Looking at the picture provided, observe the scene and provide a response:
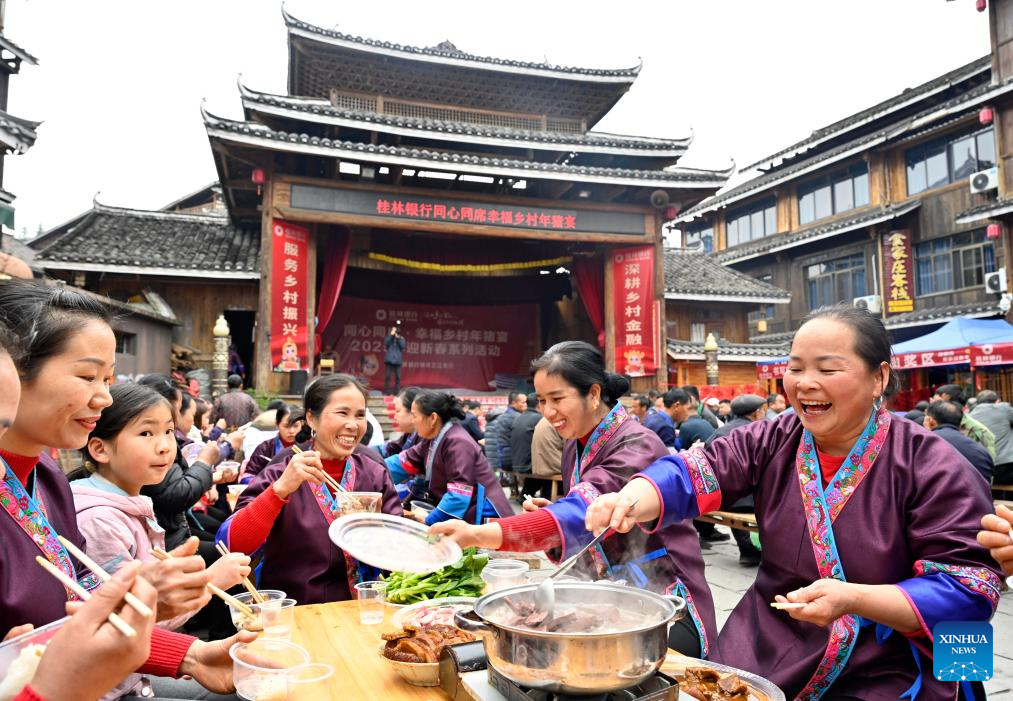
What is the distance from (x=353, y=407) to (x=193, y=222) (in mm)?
15823

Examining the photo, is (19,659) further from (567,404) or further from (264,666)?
(567,404)


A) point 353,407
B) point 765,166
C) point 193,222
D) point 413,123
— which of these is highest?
point 765,166

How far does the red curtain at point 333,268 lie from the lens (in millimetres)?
15461

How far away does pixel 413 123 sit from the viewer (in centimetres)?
1496

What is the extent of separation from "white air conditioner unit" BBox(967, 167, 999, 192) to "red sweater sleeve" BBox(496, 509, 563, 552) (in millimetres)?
18222

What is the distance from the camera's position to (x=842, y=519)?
1880mm

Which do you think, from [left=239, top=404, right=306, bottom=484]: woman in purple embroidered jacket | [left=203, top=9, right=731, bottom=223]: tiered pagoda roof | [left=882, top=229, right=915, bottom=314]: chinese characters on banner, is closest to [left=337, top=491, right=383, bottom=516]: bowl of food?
[left=239, top=404, right=306, bottom=484]: woman in purple embroidered jacket

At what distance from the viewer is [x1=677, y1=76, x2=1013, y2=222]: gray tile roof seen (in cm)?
1603

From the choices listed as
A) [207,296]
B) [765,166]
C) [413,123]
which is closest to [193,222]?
[207,296]

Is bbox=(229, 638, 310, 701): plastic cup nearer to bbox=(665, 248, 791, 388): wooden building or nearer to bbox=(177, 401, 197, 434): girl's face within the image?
bbox=(177, 401, 197, 434): girl's face

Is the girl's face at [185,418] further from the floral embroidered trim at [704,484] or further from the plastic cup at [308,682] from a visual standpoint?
the floral embroidered trim at [704,484]

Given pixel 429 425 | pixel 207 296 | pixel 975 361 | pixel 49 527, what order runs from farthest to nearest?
pixel 207 296
pixel 975 361
pixel 429 425
pixel 49 527

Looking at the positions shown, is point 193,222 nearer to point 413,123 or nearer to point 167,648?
point 413,123

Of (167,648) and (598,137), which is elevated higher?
(598,137)
